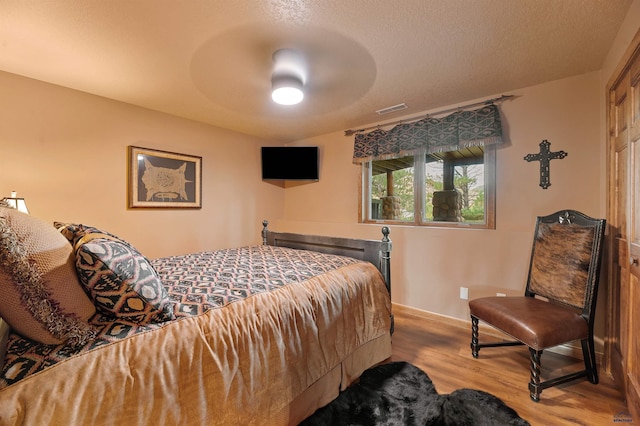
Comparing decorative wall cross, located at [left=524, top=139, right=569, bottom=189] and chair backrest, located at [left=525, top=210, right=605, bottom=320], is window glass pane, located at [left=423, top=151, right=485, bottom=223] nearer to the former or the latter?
decorative wall cross, located at [left=524, top=139, right=569, bottom=189]

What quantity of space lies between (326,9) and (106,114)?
2.60 meters

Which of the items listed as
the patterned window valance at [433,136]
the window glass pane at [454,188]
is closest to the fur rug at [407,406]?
the window glass pane at [454,188]

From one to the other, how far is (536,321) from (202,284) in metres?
2.16

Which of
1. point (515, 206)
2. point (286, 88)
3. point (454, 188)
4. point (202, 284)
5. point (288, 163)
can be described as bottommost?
point (202, 284)

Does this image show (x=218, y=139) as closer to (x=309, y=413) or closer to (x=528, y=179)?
(x=309, y=413)

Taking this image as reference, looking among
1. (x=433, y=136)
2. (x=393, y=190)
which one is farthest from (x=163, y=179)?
(x=433, y=136)

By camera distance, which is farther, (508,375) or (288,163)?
(288,163)

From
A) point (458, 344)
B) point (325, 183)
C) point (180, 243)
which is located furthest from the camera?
point (325, 183)

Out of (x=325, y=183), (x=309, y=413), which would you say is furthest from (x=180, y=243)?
(x=309, y=413)

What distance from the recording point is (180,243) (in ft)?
11.3

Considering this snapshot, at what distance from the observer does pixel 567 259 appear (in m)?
2.06

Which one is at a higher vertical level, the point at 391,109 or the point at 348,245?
the point at 391,109

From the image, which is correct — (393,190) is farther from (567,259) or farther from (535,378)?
(535,378)

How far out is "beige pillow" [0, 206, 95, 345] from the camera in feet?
2.75
